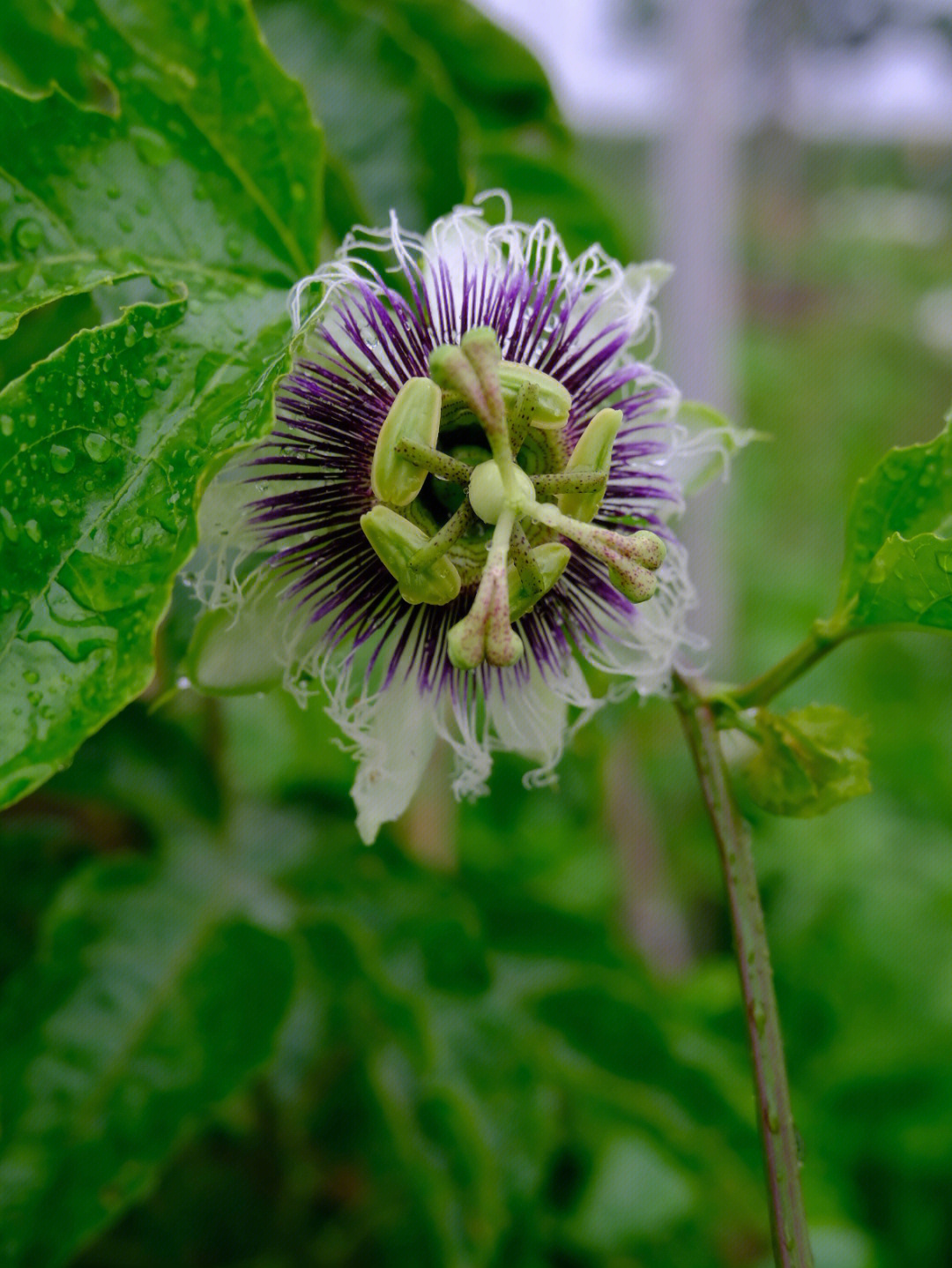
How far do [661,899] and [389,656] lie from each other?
1403 millimetres

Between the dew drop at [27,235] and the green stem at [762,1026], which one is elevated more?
the dew drop at [27,235]

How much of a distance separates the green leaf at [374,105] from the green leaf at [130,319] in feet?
0.55

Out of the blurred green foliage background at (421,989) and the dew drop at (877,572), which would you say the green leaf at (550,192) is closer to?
the blurred green foliage background at (421,989)

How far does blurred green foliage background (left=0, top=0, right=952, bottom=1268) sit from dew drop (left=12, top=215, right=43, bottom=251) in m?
0.15

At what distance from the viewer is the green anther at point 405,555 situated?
58 centimetres

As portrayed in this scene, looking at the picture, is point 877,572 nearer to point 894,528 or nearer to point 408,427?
point 894,528

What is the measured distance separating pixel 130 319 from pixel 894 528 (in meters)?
0.42

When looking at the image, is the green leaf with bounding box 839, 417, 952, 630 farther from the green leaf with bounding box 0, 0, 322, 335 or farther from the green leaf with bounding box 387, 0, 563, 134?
the green leaf with bounding box 387, 0, 563, 134

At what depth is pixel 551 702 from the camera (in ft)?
2.30

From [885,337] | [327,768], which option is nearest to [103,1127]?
[327,768]

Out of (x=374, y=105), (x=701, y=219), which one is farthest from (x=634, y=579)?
(x=701, y=219)

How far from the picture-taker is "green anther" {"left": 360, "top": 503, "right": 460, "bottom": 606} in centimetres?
58

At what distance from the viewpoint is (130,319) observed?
1.74 feet

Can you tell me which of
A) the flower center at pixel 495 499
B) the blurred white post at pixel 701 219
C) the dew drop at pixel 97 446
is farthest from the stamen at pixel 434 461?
the blurred white post at pixel 701 219
